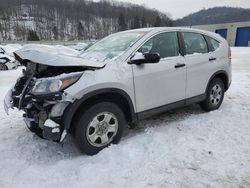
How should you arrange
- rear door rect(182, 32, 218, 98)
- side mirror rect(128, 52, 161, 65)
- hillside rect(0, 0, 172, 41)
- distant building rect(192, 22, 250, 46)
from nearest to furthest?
side mirror rect(128, 52, 161, 65) → rear door rect(182, 32, 218, 98) → distant building rect(192, 22, 250, 46) → hillside rect(0, 0, 172, 41)

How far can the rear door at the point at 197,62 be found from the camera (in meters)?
4.74

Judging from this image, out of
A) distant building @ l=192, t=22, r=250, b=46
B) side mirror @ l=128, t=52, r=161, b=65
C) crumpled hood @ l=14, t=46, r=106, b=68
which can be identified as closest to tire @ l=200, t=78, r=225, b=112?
side mirror @ l=128, t=52, r=161, b=65

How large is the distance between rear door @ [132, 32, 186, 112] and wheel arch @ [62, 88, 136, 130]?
17cm

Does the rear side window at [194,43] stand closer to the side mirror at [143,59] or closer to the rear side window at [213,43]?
the rear side window at [213,43]

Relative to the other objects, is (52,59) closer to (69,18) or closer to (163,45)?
(163,45)

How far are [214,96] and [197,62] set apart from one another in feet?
3.40

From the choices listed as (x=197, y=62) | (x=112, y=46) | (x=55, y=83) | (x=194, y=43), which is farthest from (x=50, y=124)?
(x=194, y=43)

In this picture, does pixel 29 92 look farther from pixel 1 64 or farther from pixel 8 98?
pixel 1 64

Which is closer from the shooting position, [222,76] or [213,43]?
[213,43]

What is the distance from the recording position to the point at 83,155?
369 cm

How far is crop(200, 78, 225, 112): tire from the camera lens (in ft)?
17.4

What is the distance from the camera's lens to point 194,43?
4977mm

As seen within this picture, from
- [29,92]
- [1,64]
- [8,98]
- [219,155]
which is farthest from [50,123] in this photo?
[1,64]

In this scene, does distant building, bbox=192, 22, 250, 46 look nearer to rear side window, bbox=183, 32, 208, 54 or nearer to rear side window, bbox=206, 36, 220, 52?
rear side window, bbox=206, 36, 220, 52
